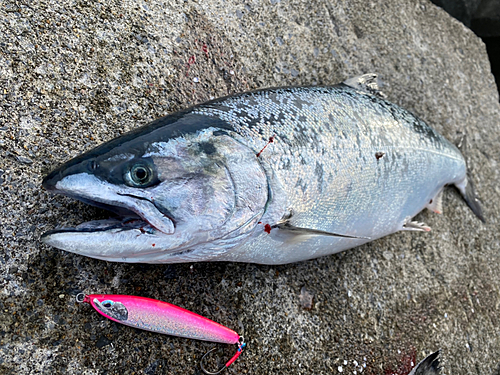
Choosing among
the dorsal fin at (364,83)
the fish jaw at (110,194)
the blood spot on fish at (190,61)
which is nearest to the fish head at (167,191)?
the fish jaw at (110,194)

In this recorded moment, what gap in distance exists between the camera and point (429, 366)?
90.3 inches

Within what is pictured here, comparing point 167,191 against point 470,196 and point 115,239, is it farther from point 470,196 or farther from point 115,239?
point 470,196

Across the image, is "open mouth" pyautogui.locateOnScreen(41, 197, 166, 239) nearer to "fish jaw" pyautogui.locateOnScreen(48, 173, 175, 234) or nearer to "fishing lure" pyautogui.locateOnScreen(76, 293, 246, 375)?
"fish jaw" pyautogui.locateOnScreen(48, 173, 175, 234)

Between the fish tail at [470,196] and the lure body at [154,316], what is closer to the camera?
the lure body at [154,316]

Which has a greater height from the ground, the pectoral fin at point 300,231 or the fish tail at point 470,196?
the pectoral fin at point 300,231

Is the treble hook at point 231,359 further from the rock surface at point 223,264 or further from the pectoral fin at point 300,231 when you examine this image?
the pectoral fin at point 300,231

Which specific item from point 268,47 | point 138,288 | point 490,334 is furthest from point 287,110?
point 490,334

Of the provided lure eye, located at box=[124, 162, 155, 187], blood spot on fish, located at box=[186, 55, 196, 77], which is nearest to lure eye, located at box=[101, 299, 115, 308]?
lure eye, located at box=[124, 162, 155, 187]

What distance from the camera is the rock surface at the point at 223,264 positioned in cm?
159

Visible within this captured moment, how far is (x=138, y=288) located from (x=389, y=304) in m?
1.67

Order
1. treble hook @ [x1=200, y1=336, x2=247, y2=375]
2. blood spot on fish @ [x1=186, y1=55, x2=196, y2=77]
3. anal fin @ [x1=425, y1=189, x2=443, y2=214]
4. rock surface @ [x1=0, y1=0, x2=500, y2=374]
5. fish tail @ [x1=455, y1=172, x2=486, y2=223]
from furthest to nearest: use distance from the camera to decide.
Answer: fish tail @ [x1=455, y1=172, x2=486, y2=223], anal fin @ [x1=425, y1=189, x2=443, y2=214], blood spot on fish @ [x1=186, y1=55, x2=196, y2=77], treble hook @ [x1=200, y1=336, x2=247, y2=375], rock surface @ [x1=0, y1=0, x2=500, y2=374]

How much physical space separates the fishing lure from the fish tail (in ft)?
7.90

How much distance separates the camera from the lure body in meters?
1.61

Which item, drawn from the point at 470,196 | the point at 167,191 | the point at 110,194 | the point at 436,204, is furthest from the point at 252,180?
the point at 470,196
